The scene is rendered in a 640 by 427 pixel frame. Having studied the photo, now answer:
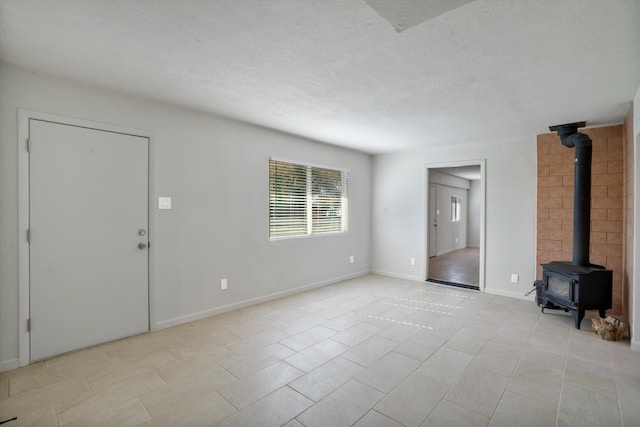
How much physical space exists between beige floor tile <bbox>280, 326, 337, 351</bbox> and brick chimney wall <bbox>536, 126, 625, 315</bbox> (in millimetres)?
3394

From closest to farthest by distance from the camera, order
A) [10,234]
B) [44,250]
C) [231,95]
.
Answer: [10,234] → [44,250] → [231,95]

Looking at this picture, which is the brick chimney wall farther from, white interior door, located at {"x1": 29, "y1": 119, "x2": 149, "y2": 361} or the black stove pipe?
white interior door, located at {"x1": 29, "y1": 119, "x2": 149, "y2": 361}

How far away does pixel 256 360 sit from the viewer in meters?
2.70

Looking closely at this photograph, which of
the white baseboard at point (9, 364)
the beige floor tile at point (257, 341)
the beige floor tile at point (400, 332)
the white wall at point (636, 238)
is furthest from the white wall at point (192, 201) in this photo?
the white wall at point (636, 238)

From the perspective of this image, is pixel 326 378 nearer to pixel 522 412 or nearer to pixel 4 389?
pixel 522 412

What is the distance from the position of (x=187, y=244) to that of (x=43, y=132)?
1.65 metres

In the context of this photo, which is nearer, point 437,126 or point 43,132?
point 43,132

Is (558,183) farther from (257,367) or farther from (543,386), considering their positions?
(257,367)

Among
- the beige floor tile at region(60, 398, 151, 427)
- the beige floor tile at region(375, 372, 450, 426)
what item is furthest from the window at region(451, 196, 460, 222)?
the beige floor tile at region(60, 398, 151, 427)

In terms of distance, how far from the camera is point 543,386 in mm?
2312

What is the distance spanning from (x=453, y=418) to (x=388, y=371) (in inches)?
25.3

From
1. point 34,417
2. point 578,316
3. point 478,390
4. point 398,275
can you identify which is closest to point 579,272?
point 578,316

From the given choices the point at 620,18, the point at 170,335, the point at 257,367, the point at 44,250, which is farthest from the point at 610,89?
the point at 44,250

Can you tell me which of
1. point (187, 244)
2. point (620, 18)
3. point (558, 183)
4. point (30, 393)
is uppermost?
point (620, 18)
